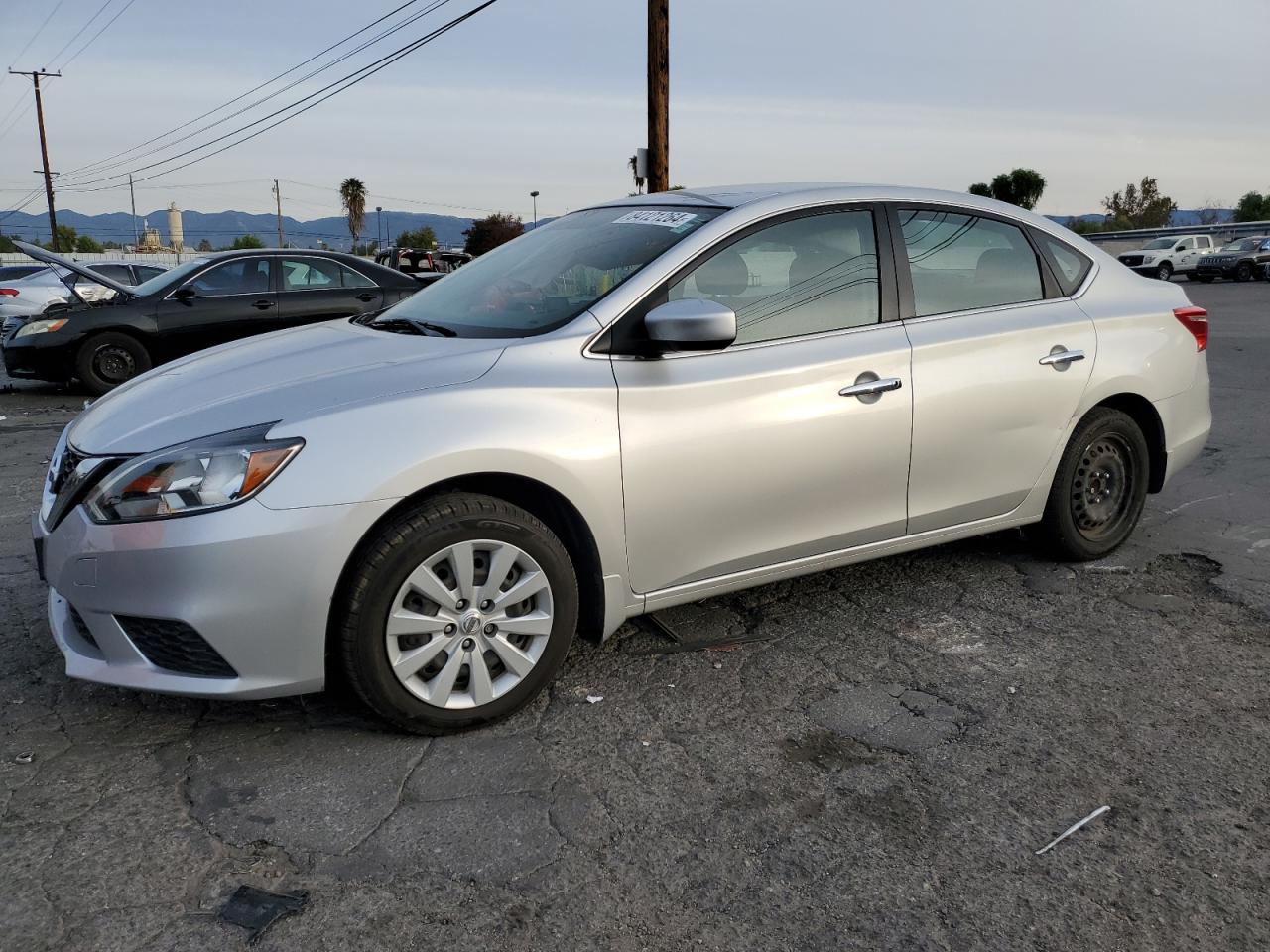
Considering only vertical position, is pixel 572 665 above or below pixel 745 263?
below

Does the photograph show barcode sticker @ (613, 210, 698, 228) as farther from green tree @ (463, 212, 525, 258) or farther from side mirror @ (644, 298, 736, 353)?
green tree @ (463, 212, 525, 258)

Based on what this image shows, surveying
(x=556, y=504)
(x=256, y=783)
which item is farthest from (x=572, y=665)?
(x=256, y=783)

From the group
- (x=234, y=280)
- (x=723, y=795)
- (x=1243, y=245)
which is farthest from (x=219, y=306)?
(x=1243, y=245)

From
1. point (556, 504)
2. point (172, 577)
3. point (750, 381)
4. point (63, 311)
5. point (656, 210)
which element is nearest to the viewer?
point (172, 577)

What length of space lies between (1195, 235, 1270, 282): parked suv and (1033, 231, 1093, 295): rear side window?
114 ft

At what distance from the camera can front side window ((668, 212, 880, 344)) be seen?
3.59m

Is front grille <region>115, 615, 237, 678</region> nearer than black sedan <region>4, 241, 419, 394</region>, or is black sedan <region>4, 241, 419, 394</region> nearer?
front grille <region>115, 615, 237, 678</region>

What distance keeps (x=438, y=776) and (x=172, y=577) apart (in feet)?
2.91

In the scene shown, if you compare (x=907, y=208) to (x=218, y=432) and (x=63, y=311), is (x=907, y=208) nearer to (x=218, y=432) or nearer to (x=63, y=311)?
(x=218, y=432)

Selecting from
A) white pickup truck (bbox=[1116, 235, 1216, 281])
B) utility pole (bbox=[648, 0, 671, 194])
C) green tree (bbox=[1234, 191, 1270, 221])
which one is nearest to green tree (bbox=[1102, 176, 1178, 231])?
green tree (bbox=[1234, 191, 1270, 221])

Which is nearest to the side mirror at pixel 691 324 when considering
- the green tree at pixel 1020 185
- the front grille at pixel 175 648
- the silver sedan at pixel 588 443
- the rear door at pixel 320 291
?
the silver sedan at pixel 588 443

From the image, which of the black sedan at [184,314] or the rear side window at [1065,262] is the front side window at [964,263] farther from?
the black sedan at [184,314]

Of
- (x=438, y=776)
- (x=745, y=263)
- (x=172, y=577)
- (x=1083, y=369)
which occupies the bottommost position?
(x=438, y=776)

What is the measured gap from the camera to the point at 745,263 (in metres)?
3.65
